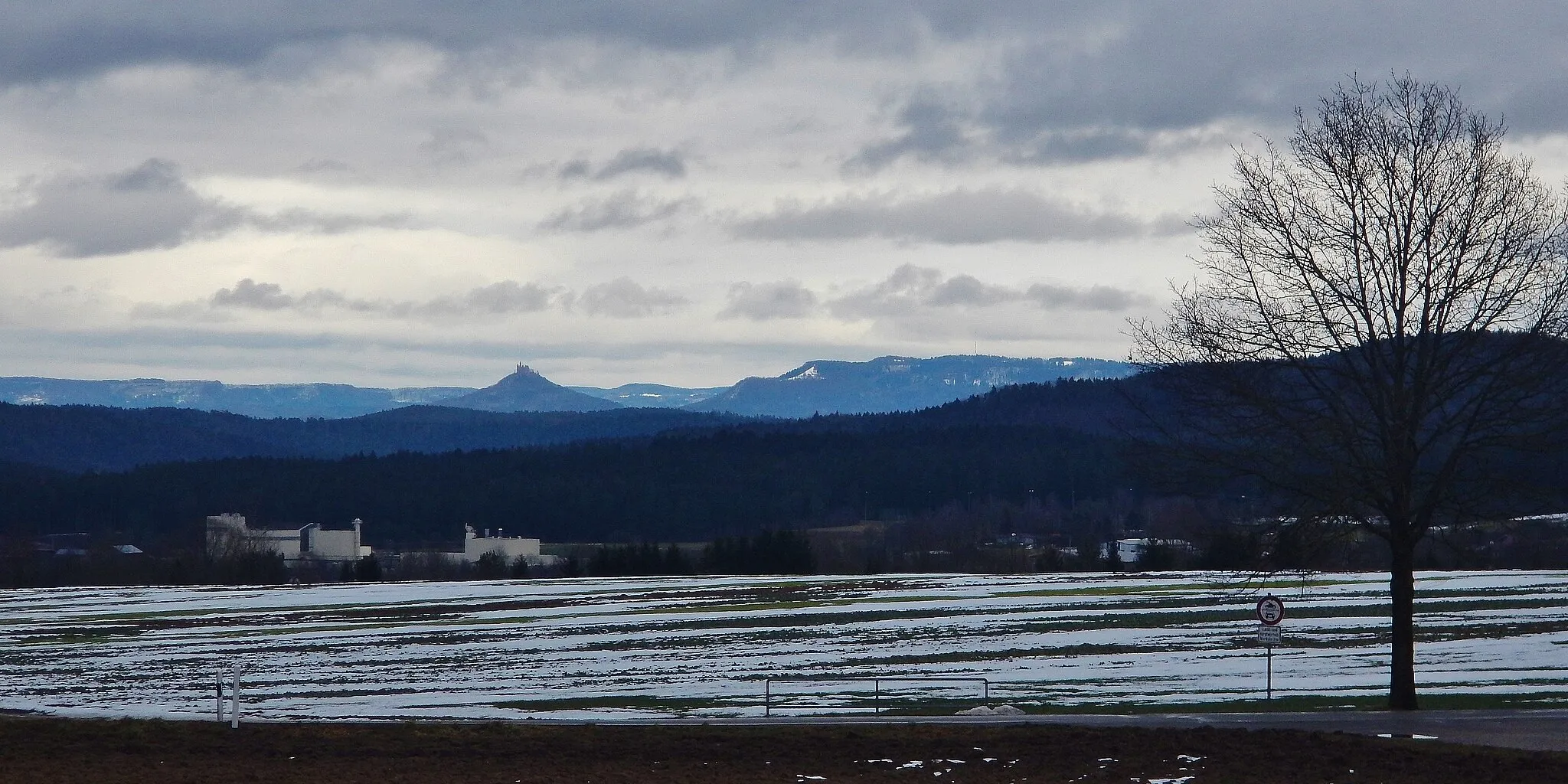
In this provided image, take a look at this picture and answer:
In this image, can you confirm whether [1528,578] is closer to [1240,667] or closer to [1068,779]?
[1240,667]

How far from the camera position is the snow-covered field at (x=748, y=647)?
126 feet

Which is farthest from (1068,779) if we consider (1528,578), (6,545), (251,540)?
(6,545)

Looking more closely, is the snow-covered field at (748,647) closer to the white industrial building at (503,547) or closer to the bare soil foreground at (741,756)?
the bare soil foreground at (741,756)

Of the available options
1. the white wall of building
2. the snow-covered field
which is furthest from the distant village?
the snow-covered field

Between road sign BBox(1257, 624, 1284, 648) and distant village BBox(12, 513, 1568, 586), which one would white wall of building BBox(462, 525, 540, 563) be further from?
road sign BBox(1257, 624, 1284, 648)

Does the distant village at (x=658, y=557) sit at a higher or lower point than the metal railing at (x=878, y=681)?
lower

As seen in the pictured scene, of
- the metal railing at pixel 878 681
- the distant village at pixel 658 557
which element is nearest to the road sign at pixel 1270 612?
the metal railing at pixel 878 681

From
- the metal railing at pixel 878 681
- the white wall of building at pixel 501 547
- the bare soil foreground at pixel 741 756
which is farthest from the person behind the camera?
the white wall of building at pixel 501 547

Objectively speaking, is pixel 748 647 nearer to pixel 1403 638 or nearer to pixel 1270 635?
pixel 1270 635

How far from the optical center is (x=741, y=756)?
81.4 feet

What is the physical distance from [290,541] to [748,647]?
450 feet

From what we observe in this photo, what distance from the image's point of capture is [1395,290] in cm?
2948

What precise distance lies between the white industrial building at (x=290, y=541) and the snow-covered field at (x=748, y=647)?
Result: 5983cm

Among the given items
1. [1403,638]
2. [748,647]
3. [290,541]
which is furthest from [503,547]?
[1403,638]
